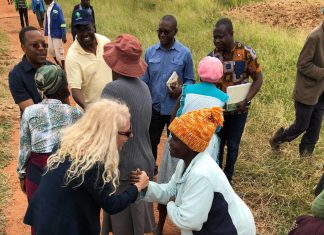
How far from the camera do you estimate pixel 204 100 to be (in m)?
2.85

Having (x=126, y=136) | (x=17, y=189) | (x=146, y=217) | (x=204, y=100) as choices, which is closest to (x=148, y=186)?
(x=126, y=136)

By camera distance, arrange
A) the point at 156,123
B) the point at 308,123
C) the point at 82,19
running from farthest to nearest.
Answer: the point at 308,123, the point at 156,123, the point at 82,19

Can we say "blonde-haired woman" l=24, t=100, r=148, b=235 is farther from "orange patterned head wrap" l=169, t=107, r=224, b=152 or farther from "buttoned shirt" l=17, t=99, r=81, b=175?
"buttoned shirt" l=17, t=99, r=81, b=175

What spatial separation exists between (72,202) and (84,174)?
7.7 inches

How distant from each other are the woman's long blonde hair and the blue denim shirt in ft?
5.37

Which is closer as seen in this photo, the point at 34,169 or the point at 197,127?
the point at 197,127

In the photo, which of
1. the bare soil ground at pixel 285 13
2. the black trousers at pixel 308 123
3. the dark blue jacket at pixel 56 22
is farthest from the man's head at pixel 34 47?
the bare soil ground at pixel 285 13

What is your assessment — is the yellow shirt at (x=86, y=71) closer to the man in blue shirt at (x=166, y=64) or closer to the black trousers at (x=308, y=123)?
the man in blue shirt at (x=166, y=64)

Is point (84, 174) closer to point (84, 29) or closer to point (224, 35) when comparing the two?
point (84, 29)

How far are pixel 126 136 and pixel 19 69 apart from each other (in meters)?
1.29

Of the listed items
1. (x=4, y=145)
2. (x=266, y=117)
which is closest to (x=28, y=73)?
(x=4, y=145)

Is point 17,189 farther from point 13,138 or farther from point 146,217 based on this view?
point 146,217

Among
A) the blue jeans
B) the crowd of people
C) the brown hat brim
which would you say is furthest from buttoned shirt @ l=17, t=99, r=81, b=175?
the blue jeans

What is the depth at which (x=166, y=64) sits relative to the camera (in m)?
3.50
